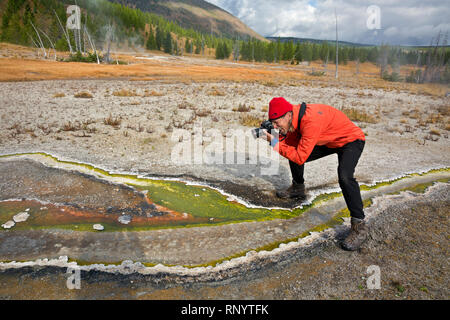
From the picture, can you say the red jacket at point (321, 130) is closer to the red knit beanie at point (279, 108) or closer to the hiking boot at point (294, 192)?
the red knit beanie at point (279, 108)

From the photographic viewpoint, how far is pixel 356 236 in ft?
10.6

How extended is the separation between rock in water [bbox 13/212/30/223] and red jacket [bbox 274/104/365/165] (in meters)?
3.72

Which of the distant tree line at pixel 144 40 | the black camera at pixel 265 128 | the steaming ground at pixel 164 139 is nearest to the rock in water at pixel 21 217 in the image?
the steaming ground at pixel 164 139

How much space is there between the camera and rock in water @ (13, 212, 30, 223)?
3.75 meters

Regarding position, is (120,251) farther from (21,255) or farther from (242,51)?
(242,51)

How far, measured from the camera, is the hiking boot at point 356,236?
10.5ft

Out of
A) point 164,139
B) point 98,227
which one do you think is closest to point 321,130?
point 98,227

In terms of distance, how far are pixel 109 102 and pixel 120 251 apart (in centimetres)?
1066

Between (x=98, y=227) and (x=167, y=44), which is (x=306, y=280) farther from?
(x=167, y=44)

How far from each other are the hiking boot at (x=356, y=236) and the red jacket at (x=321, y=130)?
0.95 metres

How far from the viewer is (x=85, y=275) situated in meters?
2.75

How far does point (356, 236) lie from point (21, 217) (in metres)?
4.41

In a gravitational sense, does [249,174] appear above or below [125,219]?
above
